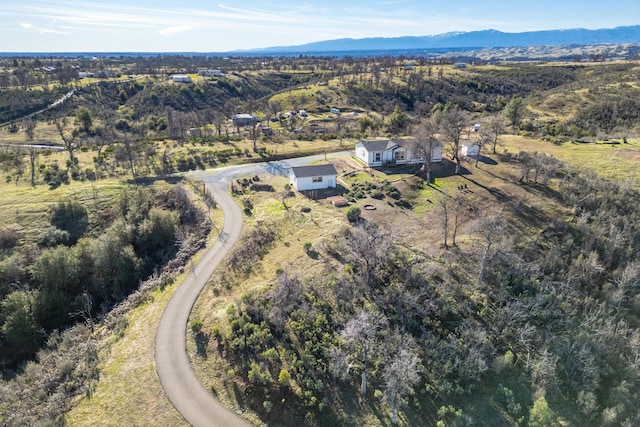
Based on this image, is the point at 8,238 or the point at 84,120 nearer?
the point at 8,238

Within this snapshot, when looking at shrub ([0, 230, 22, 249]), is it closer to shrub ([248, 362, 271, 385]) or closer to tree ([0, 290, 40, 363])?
tree ([0, 290, 40, 363])

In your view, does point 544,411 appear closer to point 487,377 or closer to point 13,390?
point 487,377

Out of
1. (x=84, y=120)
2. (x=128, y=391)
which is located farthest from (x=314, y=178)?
(x=84, y=120)

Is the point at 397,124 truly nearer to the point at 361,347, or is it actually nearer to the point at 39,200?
the point at 39,200

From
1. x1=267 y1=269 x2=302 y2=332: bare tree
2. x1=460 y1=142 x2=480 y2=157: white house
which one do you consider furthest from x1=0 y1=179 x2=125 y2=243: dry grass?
x1=460 y1=142 x2=480 y2=157: white house

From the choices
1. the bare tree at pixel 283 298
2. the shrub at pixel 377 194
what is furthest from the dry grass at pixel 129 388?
the shrub at pixel 377 194
